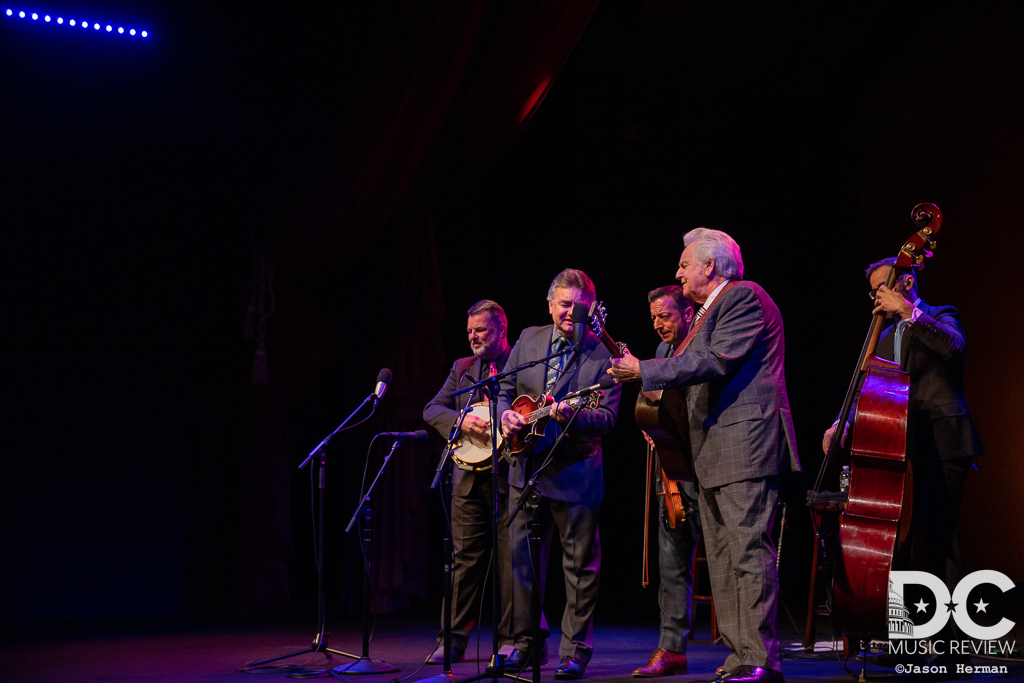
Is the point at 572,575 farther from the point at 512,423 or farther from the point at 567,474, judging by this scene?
the point at 512,423

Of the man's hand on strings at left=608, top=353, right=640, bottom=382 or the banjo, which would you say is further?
the banjo

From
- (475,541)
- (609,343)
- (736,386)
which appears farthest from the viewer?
(475,541)

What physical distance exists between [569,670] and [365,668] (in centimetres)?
97

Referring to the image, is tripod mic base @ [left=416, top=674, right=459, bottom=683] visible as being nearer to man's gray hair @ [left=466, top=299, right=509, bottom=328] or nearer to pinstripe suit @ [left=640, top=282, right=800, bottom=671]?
pinstripe suit @ [left=640, top=282, right=800, bottom=671]

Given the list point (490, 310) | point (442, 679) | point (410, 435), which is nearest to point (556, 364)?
point (490, 310)

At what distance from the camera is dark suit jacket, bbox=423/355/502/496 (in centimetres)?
448

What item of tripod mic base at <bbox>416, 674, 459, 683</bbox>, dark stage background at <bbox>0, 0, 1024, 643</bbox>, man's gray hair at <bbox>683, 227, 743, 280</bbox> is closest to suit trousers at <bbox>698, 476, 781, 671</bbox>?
man's gray hair at <bbox>683, 227, 743, 280</bbox>

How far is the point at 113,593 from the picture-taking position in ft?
20.9

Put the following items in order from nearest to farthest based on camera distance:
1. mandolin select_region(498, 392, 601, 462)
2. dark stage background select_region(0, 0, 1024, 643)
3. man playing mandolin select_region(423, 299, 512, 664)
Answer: mandolin select_region(498, 392, 601, 462) → man playing mandolin select_region(423, 299, 512, 664) → dark stage background select_region(0, 0, 1024, 643)

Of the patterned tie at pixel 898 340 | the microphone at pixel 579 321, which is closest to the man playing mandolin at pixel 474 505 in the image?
the microphone at pixel 579 321

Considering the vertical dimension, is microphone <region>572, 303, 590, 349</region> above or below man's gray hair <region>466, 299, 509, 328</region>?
below

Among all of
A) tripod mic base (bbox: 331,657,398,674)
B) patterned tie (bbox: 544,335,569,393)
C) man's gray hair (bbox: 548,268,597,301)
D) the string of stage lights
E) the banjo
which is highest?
the string of stage lights

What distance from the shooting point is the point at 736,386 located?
11.3 ft

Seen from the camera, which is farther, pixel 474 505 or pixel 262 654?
pixel 262 654
